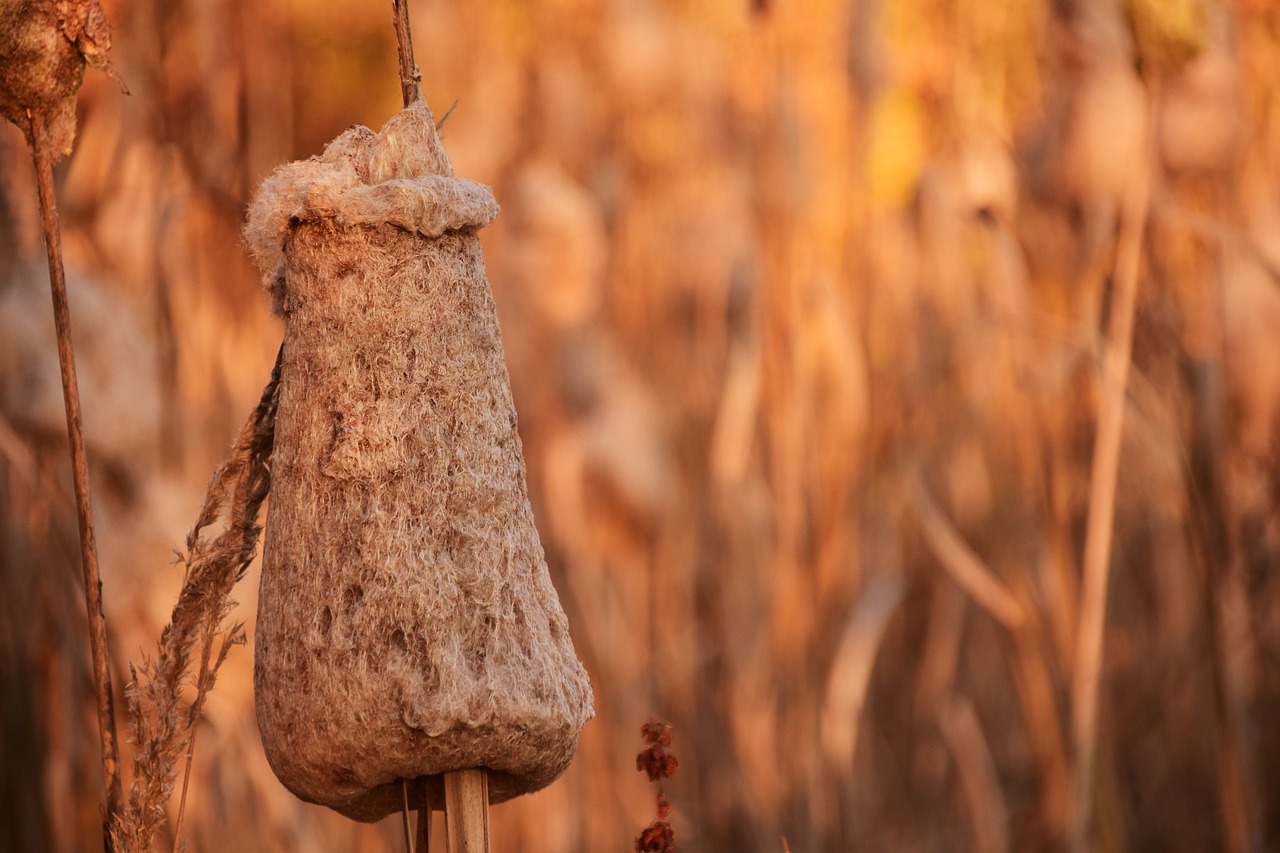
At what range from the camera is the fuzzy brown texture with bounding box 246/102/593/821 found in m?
0.56

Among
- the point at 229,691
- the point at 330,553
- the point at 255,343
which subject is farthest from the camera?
the point at 255,343

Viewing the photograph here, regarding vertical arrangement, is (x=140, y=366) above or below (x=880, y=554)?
above

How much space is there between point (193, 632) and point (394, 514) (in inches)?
4.7

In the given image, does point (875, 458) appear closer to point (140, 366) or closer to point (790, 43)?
point (790, 43)

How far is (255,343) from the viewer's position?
6.14 feet

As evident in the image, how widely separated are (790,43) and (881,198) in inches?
12.7

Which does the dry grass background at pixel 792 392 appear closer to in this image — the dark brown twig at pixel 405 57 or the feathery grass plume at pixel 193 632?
the feathery grass plume at pixel 193 632

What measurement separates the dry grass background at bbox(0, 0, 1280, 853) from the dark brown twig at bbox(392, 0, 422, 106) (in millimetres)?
696

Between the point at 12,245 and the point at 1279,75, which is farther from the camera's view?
the point at 1279,75

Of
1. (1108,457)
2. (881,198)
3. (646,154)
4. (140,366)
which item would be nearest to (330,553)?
(140,366)

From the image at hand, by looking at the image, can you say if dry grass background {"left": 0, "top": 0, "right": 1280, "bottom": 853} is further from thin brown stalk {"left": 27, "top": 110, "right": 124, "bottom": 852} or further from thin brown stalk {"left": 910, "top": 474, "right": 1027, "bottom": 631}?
thin brown stalk {"left": 27, "top": 110, "right": 124, "bottom": 852}

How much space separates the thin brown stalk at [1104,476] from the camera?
1.33 metres

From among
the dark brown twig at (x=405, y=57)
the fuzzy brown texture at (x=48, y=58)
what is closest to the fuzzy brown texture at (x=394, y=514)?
the dark brown twig at (x=405, y=57)

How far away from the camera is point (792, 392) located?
1.69m
